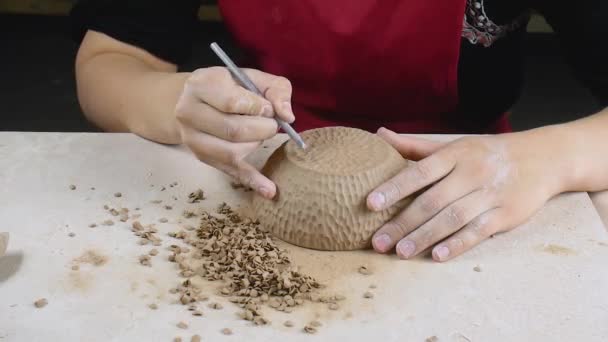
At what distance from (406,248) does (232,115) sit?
0.87 feet

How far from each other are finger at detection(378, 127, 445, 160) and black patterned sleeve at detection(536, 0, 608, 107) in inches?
12.1

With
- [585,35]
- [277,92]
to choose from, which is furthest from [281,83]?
[585,35]

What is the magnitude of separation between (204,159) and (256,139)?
0.34 feet

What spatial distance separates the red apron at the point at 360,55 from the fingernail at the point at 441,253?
15.4 inches

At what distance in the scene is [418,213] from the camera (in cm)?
93

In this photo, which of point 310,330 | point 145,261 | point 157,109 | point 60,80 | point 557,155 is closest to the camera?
point 310,330

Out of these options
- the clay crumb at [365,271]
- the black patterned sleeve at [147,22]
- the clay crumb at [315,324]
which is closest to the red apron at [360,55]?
the black patterned sleeve at [147,22]

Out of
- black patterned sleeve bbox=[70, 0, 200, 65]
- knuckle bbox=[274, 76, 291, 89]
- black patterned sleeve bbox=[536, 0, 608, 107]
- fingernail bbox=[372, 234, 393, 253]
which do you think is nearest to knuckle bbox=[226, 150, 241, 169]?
knuckle bbox=[274, 76, 291, 89]

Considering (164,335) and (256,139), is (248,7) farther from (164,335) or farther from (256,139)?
(164,335)

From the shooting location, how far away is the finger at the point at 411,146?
3.41ft

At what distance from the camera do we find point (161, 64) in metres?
1.36

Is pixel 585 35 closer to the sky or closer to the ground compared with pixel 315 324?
closer to the sky

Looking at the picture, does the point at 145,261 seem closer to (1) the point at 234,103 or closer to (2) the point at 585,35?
(1) the point at 234,103

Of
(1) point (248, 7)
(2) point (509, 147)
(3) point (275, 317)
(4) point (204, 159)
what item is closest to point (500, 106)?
(2) point (509, 147)
